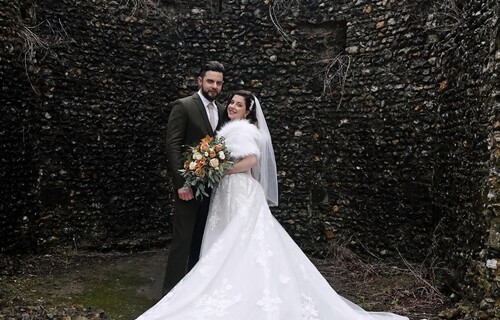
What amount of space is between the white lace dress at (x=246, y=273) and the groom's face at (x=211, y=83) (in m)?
0.44

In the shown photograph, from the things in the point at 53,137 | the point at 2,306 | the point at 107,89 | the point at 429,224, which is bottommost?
the point at 2,306

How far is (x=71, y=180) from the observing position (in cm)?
546

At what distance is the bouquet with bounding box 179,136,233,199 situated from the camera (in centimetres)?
371

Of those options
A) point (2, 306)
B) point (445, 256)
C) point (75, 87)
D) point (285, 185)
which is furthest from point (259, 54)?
point (2, 306)

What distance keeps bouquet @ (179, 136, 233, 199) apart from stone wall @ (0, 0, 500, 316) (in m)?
2.05

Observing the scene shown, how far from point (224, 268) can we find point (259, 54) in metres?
3.53

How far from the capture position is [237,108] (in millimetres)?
3973

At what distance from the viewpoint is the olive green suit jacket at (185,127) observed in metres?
4.08

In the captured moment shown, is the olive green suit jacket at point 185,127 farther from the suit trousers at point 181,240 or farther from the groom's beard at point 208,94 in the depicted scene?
the suit trousers at point 181,240

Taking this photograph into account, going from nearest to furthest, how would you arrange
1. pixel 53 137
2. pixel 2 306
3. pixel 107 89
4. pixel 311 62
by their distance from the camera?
pixel 2 306 → pixel 53 137 → pixel 107 89 → pixel 311 62

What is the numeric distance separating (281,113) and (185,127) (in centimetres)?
229

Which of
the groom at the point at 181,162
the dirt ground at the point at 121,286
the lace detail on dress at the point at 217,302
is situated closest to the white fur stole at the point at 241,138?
the groom at the point at 181,162

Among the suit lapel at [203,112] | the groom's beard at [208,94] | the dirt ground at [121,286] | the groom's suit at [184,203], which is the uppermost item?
the groom's beard at [208,94]

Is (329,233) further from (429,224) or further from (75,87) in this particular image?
(75,87)
